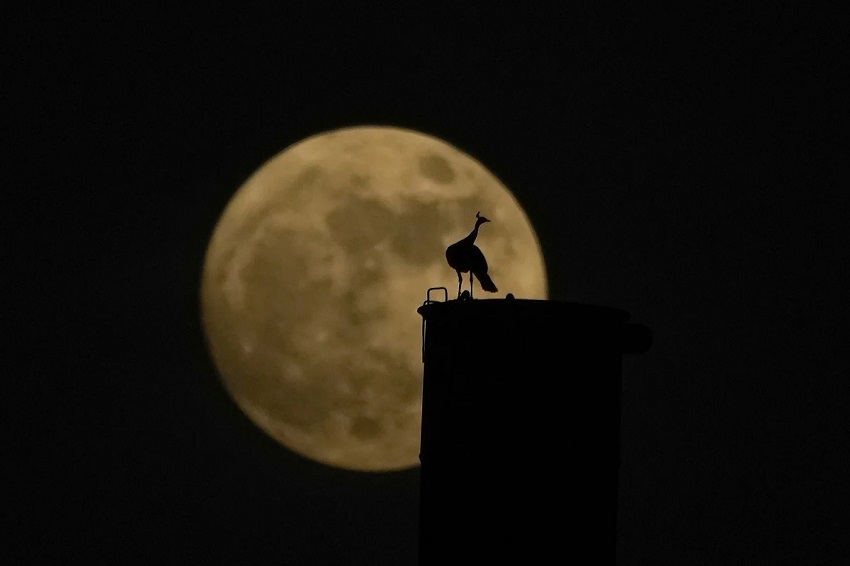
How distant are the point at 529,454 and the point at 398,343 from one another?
16.0 feet

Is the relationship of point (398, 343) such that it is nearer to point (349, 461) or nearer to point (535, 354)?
point (349, 461)

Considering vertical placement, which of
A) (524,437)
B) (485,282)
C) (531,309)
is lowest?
(524,437)

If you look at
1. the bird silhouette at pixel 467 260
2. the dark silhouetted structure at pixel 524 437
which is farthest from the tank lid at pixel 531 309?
the bird silhouette at pixel 467 260

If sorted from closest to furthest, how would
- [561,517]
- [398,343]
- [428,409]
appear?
[561,517], [428,409], [398,343]

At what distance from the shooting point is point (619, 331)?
856 centimetres

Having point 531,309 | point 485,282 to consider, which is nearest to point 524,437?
point 531,309

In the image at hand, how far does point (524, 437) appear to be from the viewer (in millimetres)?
8156

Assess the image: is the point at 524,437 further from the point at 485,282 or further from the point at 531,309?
the point at 485,282

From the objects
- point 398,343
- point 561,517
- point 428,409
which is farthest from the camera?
point 398,343

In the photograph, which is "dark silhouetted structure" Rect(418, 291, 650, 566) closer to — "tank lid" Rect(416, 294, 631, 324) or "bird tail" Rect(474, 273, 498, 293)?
"tank lid" Rect(416, 294, 631, 324)

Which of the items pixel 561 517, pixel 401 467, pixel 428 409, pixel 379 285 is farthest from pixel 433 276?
pixel 561 517

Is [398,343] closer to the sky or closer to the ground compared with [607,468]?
closer to the sky

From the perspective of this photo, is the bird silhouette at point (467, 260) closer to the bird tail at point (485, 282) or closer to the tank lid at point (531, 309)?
the bird tail at point (485, 282)

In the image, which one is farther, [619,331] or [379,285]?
[379,285]
